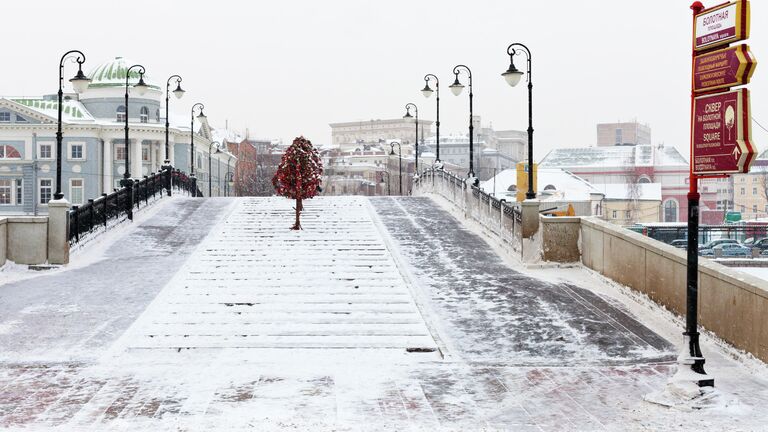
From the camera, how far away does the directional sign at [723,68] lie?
8.66m

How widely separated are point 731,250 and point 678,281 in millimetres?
23800

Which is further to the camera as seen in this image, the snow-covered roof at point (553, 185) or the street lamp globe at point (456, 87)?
the snow-covered roof at point (553, 185)

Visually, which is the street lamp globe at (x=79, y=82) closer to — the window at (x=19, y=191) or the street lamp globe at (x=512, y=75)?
the street lamp globe at (x=512, y=75)

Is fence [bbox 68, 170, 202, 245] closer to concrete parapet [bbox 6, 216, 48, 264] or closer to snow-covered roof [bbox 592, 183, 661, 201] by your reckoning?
concrete parapet [bbox 6, 216, 48, 264]

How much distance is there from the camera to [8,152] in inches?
2783

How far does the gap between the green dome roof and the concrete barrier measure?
64541 millimetres

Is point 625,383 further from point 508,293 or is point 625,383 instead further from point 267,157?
point 267,157

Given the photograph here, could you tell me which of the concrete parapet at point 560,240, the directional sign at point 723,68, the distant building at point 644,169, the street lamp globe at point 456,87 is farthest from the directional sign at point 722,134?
the distant building at point 644,169

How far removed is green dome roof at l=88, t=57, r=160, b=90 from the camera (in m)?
74.3

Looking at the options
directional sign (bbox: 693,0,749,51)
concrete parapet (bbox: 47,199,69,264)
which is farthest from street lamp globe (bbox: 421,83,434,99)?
directional sign (bbox: 693,0,749,51)

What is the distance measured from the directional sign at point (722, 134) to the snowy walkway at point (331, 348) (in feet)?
9.05

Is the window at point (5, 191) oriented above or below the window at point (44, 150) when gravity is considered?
below

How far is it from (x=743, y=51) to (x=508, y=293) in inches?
300

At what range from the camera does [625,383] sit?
9.97 metres
